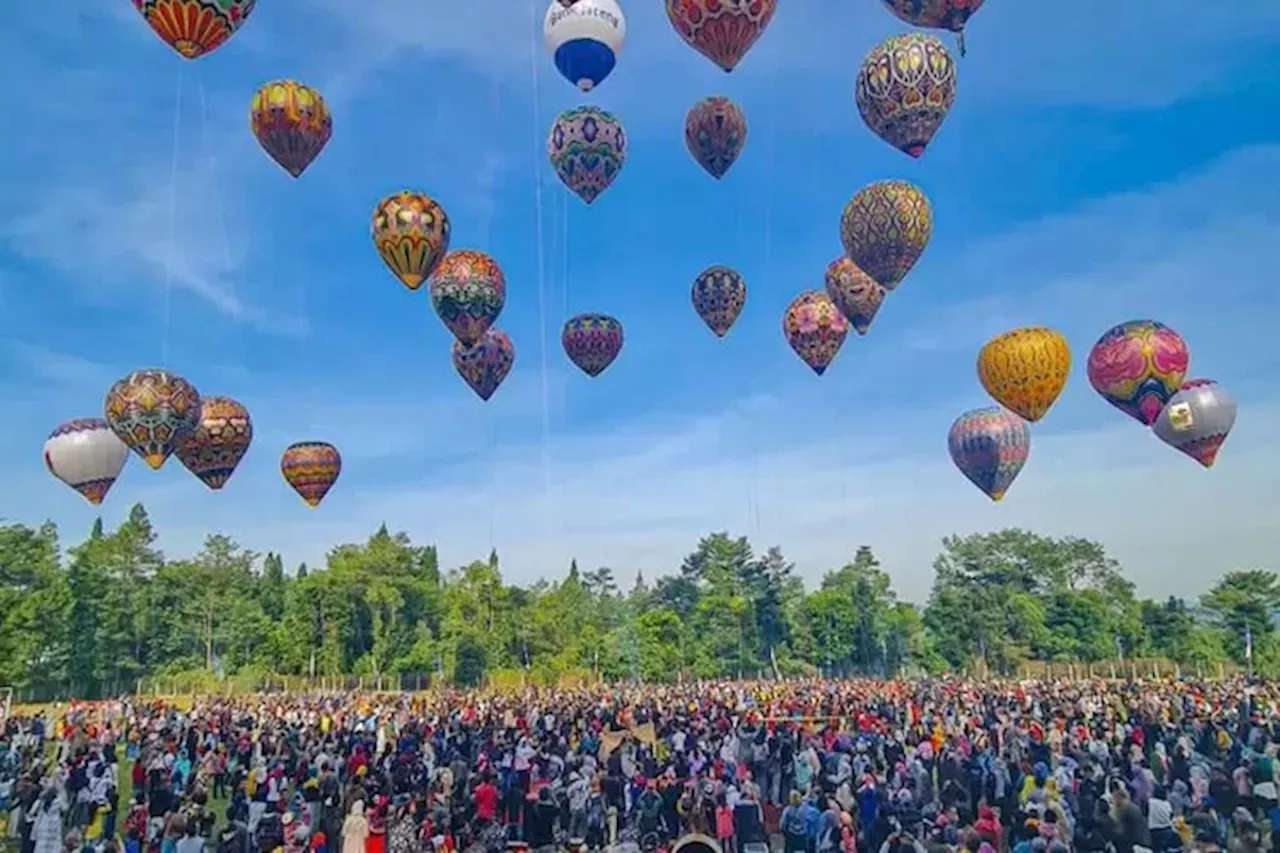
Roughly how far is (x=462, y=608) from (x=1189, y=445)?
53183mm

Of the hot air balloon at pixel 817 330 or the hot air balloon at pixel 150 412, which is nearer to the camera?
the hot air balloon at pixel 150 412

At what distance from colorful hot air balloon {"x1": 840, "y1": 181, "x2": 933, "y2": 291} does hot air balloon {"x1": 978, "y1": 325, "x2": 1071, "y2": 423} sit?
3.96 meters

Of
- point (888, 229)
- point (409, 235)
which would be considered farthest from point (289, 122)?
point (888, 229)

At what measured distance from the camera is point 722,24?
69.7 ft

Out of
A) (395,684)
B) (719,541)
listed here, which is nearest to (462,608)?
(395,684)

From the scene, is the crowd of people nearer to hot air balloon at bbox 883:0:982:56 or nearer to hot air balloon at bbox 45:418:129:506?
hot air balloon at bbox 45:418:129:506

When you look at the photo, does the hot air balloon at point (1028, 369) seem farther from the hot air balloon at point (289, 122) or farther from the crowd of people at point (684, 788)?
the hot air balloon at point (289, 122)

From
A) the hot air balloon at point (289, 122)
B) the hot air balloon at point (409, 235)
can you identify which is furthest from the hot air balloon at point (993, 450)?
the hot air balloon at point (289, 122)

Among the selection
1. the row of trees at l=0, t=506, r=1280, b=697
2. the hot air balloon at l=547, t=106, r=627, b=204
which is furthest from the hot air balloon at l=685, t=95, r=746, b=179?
the row of trees at l=0, t=506, r=1280, b=697

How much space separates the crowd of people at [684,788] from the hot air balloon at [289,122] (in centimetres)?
1352

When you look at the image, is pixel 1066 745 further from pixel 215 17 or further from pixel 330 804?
pixel 215 17

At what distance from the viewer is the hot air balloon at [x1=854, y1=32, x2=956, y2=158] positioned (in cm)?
2248

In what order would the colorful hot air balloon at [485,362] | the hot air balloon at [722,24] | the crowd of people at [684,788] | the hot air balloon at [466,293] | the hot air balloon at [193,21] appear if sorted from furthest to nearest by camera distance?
the colorful hot air balloon at [485,362], the hot air balloon at [466,293], the hot air balloon at [722,24], the hot air balloon at [193,21], the crowd of people at [684,788]

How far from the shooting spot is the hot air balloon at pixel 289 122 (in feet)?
79.9
